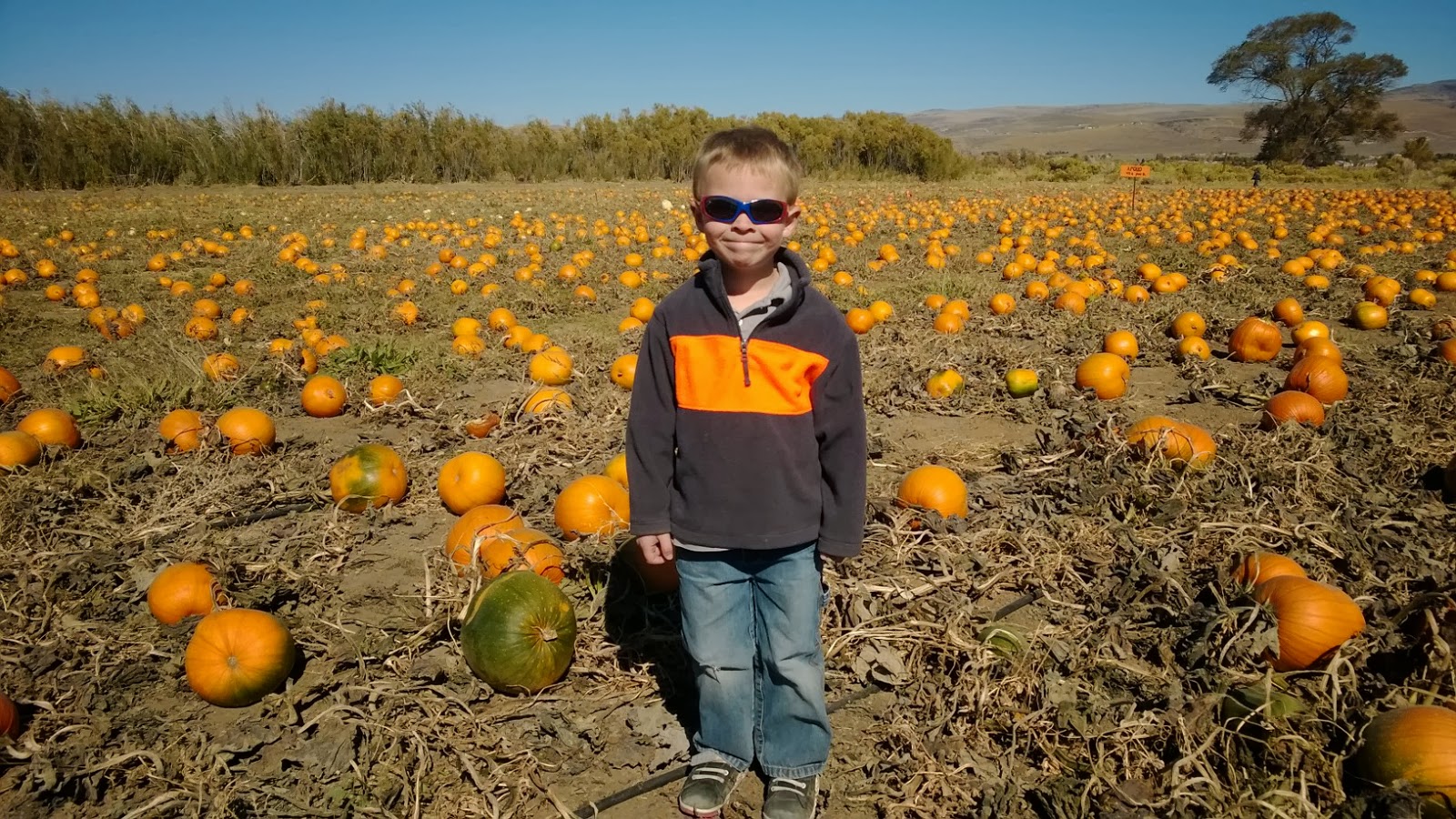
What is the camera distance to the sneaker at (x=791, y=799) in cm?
278

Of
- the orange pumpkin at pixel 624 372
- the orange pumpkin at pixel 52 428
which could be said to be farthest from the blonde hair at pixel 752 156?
the orange pumpkin at pixel 52 428

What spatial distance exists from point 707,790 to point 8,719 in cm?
274

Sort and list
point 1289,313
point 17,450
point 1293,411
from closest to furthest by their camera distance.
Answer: point 17,450
point 1293,411
point 1289,313

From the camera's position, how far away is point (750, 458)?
256cm

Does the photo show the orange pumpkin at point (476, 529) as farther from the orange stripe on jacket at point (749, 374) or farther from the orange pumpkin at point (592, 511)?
the orange stripe on jacket at point (749, 374)

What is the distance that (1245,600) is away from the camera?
328 cm

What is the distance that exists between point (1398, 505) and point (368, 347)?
8.55 metres

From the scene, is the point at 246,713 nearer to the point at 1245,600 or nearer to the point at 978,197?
the point at 1245,600

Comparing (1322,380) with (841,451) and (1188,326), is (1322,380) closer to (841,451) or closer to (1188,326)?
(1188,326)

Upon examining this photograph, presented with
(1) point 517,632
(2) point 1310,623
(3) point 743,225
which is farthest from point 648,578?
(2) point 1310,623

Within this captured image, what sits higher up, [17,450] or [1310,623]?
[17,450]

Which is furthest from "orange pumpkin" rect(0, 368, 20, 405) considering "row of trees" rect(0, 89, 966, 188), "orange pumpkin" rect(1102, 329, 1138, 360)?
"row of trees" rect(0, 89, 966, 188)

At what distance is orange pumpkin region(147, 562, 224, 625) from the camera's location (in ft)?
11.7

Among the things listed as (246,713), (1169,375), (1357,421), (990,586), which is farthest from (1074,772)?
(1169,375)
